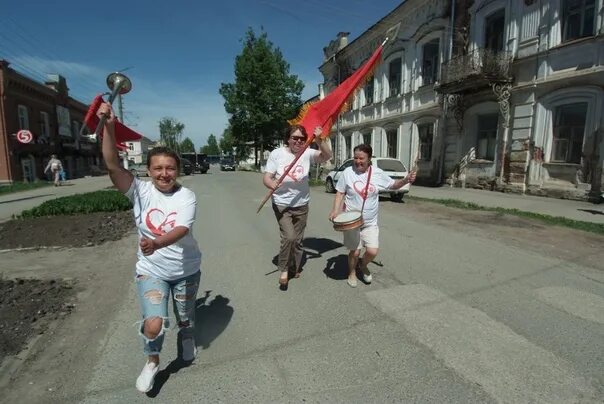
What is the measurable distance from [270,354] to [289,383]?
0.42 meters

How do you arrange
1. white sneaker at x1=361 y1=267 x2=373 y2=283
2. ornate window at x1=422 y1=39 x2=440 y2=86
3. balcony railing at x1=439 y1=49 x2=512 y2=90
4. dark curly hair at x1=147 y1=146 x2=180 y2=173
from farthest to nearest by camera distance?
ornate window at x1=422 y1=39 x2=440 y2=86 < balcony railing at x1=439 y1=49 x2=512 y2=90 < white sneaker at x1=361 y1=267 x2=373 y2=283 < dark curly hair at x1=147 y1=146 x2=180 y2=173

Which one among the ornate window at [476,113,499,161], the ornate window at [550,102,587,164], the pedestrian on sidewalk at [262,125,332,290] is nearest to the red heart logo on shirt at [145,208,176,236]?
the pedestrian on sidewalk at [262,125,332,290]

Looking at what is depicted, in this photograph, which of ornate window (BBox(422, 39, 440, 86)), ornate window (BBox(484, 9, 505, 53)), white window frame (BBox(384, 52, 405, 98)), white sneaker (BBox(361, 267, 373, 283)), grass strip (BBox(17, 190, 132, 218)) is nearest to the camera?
white sneaker (BBox(361, 267, 373, 283))

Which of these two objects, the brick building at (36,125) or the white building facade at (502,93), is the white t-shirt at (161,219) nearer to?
the white building facade at (502,93)

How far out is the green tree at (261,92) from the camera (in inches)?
1699

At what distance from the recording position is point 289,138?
448 centimetres

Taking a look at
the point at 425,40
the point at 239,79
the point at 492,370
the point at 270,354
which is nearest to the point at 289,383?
the point at 270,354

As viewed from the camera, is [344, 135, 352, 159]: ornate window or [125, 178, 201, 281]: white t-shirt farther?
[344, 135, 352, 159]: ornate window

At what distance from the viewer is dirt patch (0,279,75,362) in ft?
10.6

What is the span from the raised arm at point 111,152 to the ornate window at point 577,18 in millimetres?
15643

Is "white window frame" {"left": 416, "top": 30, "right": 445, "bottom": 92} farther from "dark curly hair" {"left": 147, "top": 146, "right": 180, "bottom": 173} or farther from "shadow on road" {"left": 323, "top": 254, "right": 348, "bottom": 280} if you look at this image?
"dark curly hair" {"left": 147, "top": 146, "right": 180, "bottom": 173}

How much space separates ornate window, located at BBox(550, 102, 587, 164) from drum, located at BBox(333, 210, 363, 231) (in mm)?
12651

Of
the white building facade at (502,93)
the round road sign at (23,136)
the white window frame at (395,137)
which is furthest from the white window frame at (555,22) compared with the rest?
the round road sign at (23,136)

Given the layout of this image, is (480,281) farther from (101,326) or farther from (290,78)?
(290,78)
